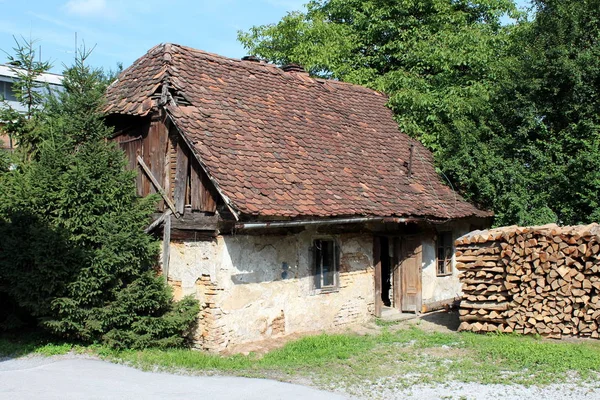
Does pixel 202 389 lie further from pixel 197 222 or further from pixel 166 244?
pixel 166 244

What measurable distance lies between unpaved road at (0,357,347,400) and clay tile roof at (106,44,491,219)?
295 cm

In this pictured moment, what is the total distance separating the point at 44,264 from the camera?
9.61m

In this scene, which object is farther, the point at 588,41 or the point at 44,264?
the point at 588,41

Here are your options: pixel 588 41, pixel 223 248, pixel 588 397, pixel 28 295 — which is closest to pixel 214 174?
pixel 223 248

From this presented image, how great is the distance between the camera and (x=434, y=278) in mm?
14914

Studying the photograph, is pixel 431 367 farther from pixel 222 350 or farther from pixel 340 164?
pixel 340 164

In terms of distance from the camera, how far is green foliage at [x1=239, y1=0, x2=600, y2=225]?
47.0 ft

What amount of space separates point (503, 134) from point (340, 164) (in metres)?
4.83

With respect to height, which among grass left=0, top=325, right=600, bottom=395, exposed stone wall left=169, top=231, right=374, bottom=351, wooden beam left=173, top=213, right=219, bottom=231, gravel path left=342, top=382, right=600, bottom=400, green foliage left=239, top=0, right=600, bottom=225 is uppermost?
green foliage left=239, top=0, right=600, bottom=225

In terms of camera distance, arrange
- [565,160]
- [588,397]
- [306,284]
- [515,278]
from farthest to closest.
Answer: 1. [565,160]
2. [306,284]
3. [515,278]
4. [588,397]

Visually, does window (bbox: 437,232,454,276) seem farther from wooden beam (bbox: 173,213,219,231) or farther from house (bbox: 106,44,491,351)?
wooden beam (bbox: 173,213,219,231)

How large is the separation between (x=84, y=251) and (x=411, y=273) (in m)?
7.65

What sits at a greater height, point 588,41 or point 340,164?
point 588,41

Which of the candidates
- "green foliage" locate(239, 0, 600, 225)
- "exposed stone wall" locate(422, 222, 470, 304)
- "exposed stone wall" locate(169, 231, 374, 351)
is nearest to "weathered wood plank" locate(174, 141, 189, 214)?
"exposed stone wall" locate(169, 231, 374, 351)
